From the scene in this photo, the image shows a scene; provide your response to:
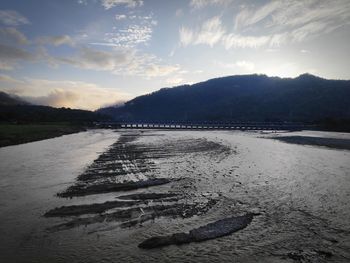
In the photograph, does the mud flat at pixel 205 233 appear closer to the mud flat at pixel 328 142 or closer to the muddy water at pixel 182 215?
the muddy water at pixel 182 215

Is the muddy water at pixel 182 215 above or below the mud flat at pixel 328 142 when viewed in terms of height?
above

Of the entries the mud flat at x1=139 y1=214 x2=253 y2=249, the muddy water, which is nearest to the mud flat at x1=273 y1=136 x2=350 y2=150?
the muddy water

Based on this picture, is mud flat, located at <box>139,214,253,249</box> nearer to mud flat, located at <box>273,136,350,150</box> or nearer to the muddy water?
the muddy water

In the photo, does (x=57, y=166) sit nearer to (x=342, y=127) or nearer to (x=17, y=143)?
(x=17, y=143)

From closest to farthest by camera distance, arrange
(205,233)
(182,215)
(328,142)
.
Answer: (205,233), (182,215), (328,142)

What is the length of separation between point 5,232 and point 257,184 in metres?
15.9

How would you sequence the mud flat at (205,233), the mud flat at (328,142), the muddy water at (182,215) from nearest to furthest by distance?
the muddy water at (182,215) → the mud flat at (205,233) → the mud flat at (328,142)

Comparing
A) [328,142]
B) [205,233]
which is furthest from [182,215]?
[328,142]

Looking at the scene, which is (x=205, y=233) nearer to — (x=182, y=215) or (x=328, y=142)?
(x=182, y=215)

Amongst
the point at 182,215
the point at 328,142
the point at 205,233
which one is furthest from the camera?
the point at 328,142

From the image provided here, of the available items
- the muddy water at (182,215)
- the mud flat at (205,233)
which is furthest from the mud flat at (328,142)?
the mud flat at (205,233)

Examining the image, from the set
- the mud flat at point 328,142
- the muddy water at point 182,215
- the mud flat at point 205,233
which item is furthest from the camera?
the mud flat at point 328,142

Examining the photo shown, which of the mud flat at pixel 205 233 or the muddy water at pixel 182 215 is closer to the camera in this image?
the muddy water at pixel 182 215

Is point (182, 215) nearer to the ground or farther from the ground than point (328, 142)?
Answer: farther from the ground
